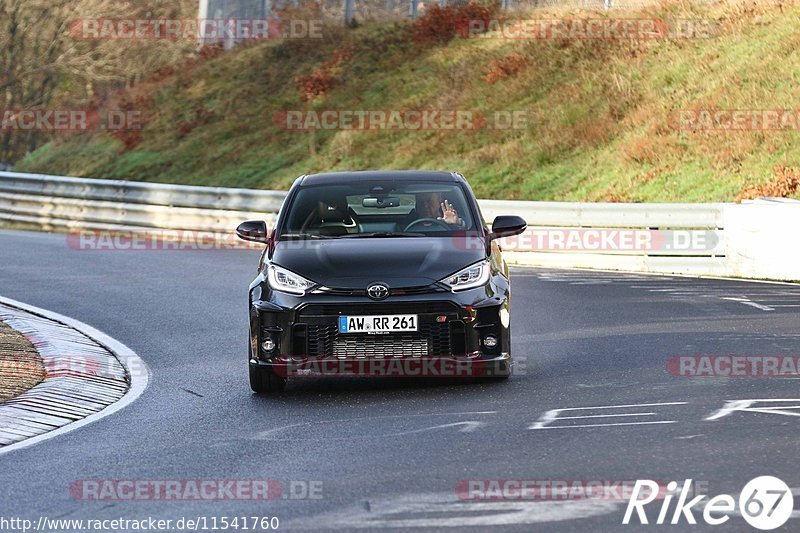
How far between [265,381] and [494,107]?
73.9 feet

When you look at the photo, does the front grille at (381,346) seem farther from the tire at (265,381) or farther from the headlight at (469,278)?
the tire at (265,381)

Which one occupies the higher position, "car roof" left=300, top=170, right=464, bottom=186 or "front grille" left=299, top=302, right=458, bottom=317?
"car roof" left=300, top=170, right=464, bottom=186

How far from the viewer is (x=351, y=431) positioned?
9.09 metres

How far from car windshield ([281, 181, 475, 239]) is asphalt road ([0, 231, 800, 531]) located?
118cm

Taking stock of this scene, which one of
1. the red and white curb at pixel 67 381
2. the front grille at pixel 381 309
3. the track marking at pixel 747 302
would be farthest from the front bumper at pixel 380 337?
the track marking at pixel 747 302

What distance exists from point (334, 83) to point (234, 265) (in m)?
16.2

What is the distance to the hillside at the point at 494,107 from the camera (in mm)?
27375

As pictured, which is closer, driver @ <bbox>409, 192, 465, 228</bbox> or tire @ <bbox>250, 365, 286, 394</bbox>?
tire @ <bbox>250, 365, 286, 394</bbox>

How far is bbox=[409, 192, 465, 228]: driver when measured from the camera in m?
11.6

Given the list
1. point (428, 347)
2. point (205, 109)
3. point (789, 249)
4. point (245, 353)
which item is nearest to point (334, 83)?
point (205, 109)

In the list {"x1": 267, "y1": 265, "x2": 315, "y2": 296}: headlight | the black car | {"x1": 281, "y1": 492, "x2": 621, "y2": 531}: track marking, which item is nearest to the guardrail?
the black car

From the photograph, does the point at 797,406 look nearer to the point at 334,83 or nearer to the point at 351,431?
the point at 351,431

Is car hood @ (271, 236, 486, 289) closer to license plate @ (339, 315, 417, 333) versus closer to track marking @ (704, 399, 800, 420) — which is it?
license plate @ (339, 315, 417, 333)

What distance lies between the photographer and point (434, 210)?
11.6 m
